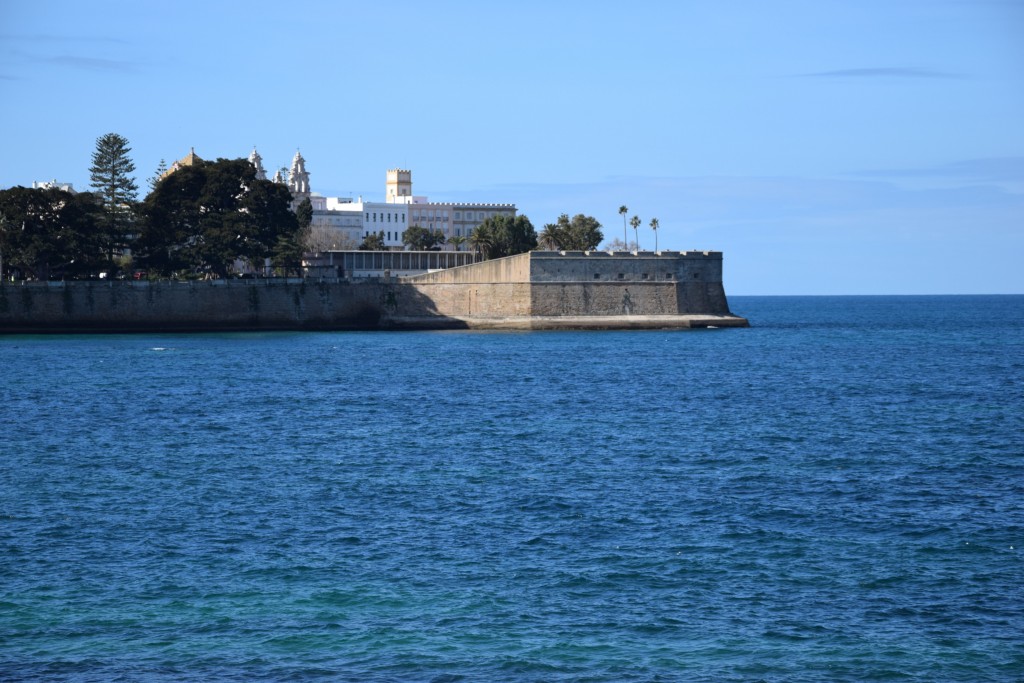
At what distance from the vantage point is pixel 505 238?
359ft

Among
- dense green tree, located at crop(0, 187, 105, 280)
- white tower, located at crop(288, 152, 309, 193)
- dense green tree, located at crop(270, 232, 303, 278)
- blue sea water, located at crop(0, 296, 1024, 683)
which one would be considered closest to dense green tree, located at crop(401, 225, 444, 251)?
white tower, located at crop(288, 152, 309, 193)

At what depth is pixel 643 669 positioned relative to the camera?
14.8 meters

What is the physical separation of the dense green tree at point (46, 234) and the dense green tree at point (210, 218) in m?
4.02

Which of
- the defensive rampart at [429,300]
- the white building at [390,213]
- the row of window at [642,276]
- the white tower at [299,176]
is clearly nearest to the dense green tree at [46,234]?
the defensive rampart at [429,300]

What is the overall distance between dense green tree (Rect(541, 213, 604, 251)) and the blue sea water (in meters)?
74.6

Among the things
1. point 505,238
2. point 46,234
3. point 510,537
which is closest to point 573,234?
point 505,238

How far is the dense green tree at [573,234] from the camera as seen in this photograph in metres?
119

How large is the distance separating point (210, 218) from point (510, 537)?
6857cm

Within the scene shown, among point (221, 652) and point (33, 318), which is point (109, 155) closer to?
point (33, 318)

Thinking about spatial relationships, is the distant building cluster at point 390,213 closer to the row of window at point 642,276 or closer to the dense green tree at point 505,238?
the dense green tree at point 505,238

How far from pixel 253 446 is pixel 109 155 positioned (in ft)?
240

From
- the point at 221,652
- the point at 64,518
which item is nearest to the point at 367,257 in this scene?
the point at 64,518

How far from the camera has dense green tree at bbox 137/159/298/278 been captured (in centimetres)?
8481

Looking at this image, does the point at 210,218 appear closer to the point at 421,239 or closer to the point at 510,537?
the point at 421,239
